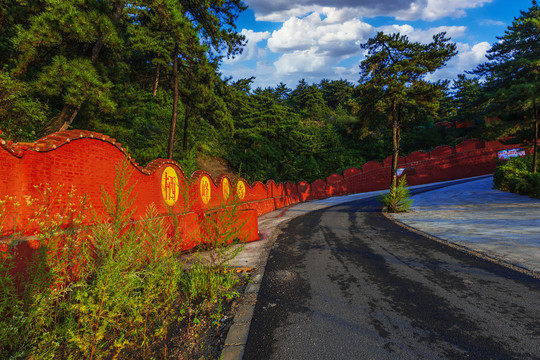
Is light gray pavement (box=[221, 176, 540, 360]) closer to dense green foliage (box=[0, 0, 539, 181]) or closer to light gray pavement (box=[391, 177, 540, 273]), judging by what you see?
light gray pavement (box=[391, 177, 540, 273])

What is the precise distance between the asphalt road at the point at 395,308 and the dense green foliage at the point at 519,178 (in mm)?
10074

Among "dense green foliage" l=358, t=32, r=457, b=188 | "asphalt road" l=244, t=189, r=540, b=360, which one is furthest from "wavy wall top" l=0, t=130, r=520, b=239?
"dense green foliage" l=358, t=32, r=457, b=188

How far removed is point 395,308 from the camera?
126 inches

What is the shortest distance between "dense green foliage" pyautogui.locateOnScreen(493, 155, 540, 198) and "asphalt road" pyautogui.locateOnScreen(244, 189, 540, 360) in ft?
33.1

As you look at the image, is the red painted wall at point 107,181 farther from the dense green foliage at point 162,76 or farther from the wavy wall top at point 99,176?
the dense green foliage at point 162,76

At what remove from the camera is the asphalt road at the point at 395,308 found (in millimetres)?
2428

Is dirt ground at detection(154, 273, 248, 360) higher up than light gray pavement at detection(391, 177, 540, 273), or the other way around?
dirt ground at detection(154, 273, 248, 360)

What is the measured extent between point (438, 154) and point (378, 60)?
19.4 meters

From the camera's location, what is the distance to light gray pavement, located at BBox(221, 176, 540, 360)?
3.43m

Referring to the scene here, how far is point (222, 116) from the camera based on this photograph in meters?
20.3

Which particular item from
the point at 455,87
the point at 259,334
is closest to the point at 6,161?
the point at 259,334

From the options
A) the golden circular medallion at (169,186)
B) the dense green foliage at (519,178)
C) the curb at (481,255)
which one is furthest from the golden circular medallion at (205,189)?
the dense green foliage at (519,178)

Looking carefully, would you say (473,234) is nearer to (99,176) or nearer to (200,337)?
(200,337)

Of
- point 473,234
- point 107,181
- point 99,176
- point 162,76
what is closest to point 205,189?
point 107,181
